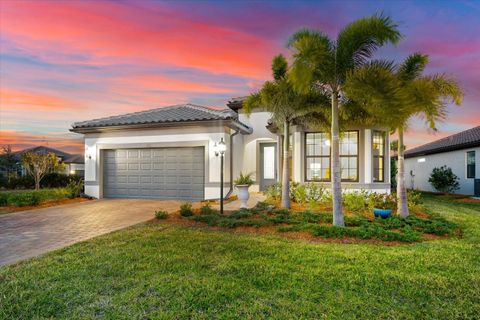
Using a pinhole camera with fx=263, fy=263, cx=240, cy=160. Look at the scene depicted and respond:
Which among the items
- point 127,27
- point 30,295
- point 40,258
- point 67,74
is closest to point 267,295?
point 30,295

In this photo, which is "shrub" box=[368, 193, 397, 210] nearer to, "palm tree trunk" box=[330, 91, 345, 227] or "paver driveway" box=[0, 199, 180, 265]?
"palm tree trunk" box=[330, 91, 345, 227]

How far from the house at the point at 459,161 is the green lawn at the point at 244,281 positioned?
13232mm

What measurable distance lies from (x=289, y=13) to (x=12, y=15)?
901 cm

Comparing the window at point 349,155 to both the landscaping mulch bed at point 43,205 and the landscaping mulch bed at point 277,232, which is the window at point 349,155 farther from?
the landscaping mulch bed at point 43,205

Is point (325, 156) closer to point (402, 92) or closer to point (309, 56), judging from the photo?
point (402, 92)

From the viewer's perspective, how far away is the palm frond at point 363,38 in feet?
19.4

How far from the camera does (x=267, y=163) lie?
15070 millimetres

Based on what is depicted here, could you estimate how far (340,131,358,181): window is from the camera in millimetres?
10844

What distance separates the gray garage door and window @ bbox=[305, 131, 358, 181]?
4.92 metres

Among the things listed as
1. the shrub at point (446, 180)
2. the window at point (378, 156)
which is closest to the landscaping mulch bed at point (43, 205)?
the window at point (378, 156)

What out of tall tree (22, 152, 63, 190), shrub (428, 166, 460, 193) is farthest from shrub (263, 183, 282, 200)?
shrub (428, 166, 460, 193)

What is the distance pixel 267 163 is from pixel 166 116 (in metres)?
6.07

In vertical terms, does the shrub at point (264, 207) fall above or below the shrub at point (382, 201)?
below

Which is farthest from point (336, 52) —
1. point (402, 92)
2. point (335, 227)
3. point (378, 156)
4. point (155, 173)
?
point (155, 173)
